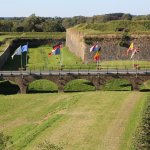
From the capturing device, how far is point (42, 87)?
183ft

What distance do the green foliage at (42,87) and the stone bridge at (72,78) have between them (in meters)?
1.59

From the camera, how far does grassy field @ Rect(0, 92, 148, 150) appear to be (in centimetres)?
3186

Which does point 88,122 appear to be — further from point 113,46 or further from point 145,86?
point 113,46

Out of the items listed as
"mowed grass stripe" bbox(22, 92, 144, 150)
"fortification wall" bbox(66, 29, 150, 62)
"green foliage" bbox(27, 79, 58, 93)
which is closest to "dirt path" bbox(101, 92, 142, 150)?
"mowed grass stripe" bbox(22, 92, 144, 150)

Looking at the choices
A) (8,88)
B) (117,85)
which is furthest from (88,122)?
(8,88)

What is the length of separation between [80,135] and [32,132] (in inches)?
152

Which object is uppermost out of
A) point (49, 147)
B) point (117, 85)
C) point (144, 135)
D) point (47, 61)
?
point (47, 61)

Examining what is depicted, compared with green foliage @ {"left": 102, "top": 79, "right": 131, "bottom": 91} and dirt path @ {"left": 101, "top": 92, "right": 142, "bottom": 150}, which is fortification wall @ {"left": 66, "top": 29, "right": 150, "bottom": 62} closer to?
green foliage @ {"left": 102, "top": 79, "right": 131, "bottom": 91}

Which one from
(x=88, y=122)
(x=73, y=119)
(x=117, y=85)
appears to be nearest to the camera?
(x=88, y=122)

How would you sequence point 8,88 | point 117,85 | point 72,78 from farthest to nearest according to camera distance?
point 8,88
point 117,85
point 72,78

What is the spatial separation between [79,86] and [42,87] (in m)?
4.34

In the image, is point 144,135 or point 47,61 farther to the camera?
point 47,61

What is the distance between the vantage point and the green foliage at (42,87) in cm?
5416

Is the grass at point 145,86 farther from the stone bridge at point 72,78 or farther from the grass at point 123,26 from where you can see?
the grass at point 123,26
